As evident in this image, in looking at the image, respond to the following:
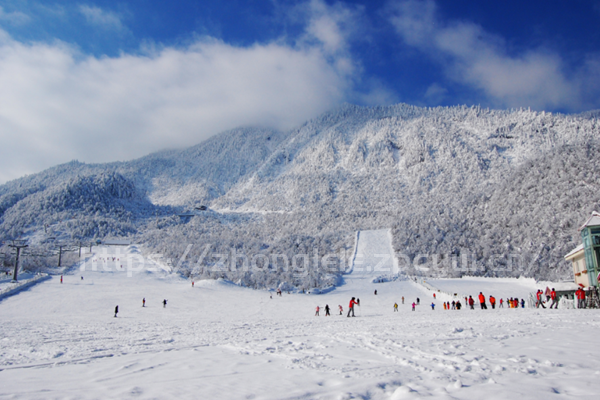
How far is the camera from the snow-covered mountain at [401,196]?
7356 cm

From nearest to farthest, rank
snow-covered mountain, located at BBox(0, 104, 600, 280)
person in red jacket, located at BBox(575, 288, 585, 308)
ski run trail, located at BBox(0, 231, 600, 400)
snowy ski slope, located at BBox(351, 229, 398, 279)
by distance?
1. ski run trail, located at BBox(0, 231, 600, 400)
2. person in red jacket, located at BBox(575, 288, 585, 308)
3. snowy ski slope, located at BBox(351, 229, 398, 279)
4. snow-covered mountain, located at BBox(0, 104, 600, 280)

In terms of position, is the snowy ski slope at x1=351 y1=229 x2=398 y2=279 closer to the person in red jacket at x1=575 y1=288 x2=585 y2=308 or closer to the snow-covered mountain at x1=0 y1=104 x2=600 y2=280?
the snow-covered mountain at x1=0 y1=104 x2=600 y2=280

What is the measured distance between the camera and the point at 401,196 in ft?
442

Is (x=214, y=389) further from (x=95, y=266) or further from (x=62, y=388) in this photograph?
(x=95, y=266)

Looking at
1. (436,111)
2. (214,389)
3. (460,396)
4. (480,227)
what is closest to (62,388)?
(214,389)

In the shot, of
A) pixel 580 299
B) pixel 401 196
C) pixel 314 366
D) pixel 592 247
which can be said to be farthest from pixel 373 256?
pixel 314 366

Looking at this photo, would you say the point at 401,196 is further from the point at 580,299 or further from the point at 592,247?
the point at 580,299

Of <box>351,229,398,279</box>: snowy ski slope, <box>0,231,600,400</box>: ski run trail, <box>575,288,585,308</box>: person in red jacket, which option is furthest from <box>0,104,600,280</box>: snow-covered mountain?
<box>0,231,600,400</box>: ski run trail

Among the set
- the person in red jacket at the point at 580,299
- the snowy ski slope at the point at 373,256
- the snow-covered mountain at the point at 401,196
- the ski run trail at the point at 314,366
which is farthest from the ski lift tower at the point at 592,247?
the snow-covered mountain at the point at 401,196

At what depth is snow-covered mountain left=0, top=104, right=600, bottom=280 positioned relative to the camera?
73.6m

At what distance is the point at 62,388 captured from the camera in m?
5.15

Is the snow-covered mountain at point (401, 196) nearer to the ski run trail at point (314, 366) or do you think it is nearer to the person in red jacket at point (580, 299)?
the person in red jacket at point (580, 299)

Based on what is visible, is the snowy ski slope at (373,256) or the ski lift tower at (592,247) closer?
the ski lift tower at (592,247)

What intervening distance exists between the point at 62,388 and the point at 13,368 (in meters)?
3.11
